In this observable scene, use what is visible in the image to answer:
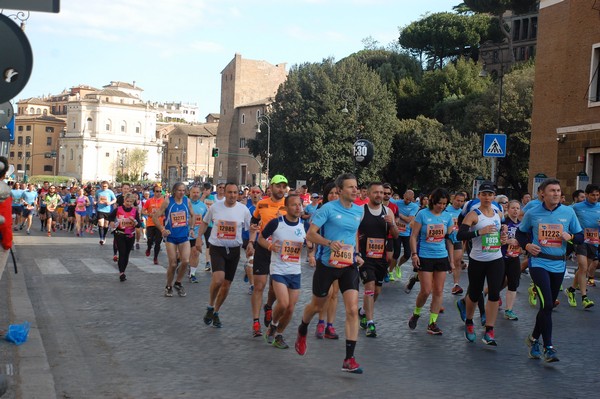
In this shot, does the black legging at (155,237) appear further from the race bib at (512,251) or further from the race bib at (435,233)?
the race bib at (435,233)

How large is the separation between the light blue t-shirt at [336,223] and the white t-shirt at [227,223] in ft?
7.87

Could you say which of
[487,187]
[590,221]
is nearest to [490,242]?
[487,187]

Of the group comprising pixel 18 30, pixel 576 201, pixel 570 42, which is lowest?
pixel 576 201

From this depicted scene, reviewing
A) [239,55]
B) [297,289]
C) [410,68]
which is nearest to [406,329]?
[297,289]

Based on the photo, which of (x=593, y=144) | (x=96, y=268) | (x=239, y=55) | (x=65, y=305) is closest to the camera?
(x=65, y=305)

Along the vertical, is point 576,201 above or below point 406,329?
above

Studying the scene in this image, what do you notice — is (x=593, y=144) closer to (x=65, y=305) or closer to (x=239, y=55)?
(x=65, y=305)

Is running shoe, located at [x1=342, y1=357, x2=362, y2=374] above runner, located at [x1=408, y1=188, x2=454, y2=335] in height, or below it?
below

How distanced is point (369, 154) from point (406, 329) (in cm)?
1955

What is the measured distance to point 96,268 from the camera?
17016 millimetres

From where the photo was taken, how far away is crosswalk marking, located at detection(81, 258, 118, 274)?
16625 mm

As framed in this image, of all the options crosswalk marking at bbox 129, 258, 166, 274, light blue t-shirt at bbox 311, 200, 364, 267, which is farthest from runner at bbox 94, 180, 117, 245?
light blue t-shirt at bbox 311, 200, 364, 267

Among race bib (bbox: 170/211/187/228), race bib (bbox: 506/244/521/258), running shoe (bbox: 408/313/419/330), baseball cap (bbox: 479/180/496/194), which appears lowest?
running shoe (bbox: 408/313/419/330)

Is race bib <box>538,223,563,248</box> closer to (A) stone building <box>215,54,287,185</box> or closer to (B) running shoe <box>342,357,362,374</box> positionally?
(B) running shoe <box>342,357,362,374</box>
